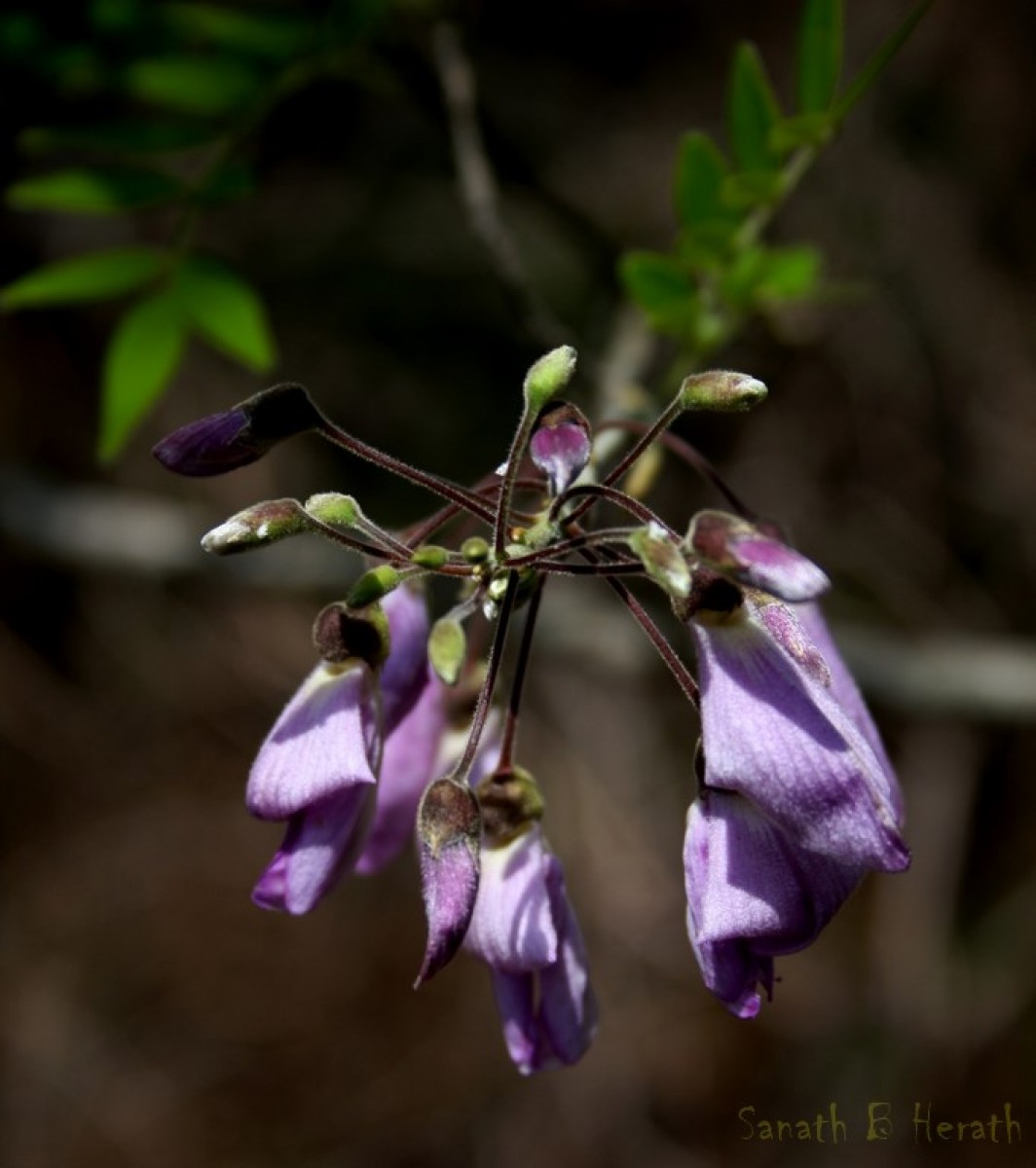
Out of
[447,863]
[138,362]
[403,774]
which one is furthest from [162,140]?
[447,863]

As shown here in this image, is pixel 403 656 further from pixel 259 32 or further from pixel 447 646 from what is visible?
pixel 259 32

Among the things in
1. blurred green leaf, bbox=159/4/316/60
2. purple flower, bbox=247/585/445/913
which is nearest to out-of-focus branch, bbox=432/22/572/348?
blurred green leaf, bbox=159/4/316/60

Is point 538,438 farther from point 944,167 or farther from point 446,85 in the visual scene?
point 944,167

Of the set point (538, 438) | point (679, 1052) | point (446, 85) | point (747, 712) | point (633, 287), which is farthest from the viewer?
point (679, 1052)

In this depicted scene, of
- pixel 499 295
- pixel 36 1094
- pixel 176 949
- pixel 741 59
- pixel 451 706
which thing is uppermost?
pixel 741 59

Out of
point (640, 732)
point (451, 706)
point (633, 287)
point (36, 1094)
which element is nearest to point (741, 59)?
point (633, 287)
